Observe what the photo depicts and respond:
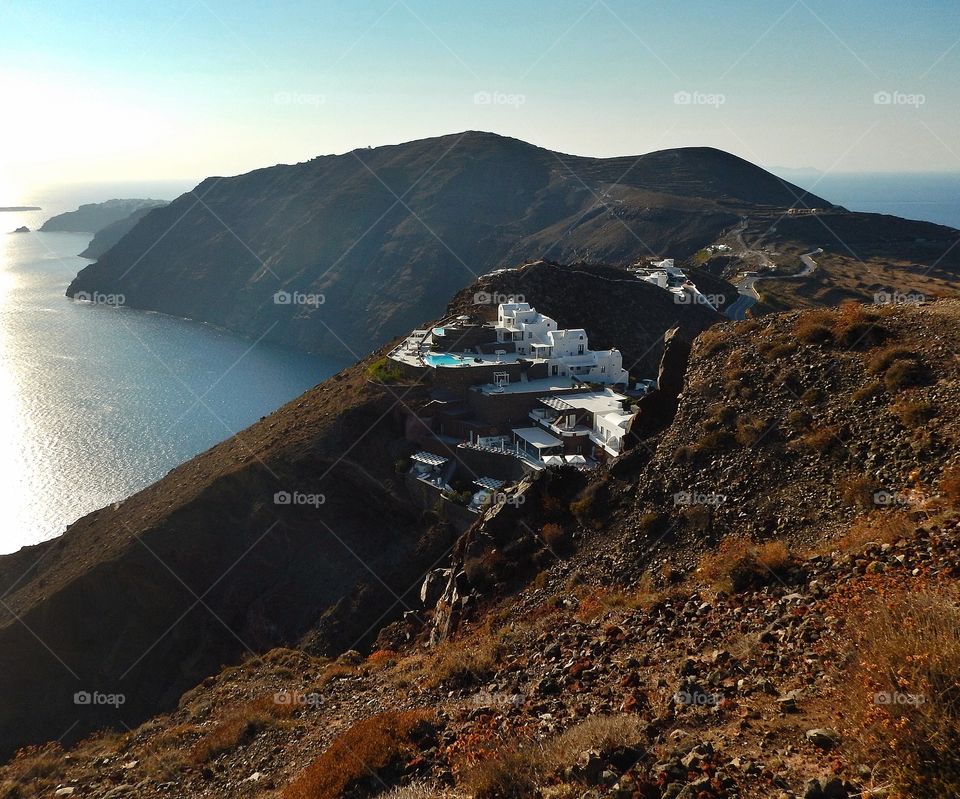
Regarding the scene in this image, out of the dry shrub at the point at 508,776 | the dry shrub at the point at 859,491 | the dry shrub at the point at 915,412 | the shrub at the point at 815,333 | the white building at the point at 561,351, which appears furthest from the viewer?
the white building at the point at 561,351

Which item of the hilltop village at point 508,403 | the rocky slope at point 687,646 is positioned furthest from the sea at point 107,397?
the rocky slope at point 687,646

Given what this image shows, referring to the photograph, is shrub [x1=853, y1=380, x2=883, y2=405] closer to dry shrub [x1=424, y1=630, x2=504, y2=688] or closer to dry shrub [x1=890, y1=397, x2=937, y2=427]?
dry shrub [x1=890, y1=397, x2=937, y2=427]

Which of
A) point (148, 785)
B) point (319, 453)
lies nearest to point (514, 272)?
point (319, 453)

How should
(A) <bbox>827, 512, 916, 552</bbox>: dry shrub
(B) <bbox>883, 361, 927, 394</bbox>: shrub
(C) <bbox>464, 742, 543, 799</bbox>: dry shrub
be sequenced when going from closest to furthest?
(C) <bbox>464, 742, 543, 799</bbox>: dry shrub → (A) <bbox>827, 512, 916, 552</bbox>: dry shrub → (B) <bbox>883, 361, 927, 394</bbox>: shrub

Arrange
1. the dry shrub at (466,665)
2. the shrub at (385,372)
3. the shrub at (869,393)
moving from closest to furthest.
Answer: the dry shrub at (466,665) < the shrub at (869,393) < the shrub at (385,372)

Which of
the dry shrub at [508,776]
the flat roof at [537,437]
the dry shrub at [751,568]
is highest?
the dry shrub at [751,568]

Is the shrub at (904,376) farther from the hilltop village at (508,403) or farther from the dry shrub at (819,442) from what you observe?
the hilltop village at (508,403)

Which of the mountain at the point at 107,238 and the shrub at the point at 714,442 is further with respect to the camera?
the mountain at the point at 107,238

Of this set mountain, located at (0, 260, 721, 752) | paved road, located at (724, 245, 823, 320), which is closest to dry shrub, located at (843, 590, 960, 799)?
mountain, located at (0, 260, 721, 752)
